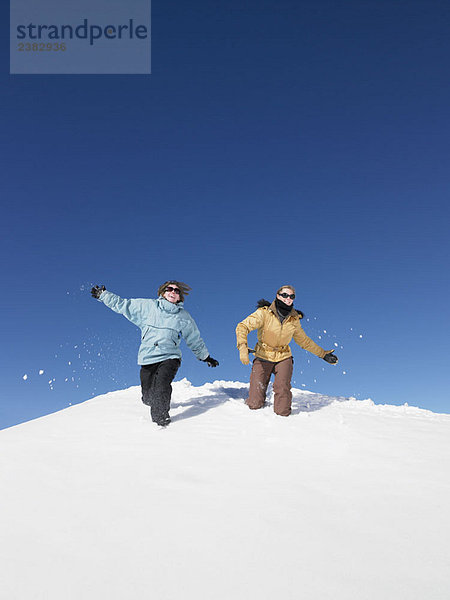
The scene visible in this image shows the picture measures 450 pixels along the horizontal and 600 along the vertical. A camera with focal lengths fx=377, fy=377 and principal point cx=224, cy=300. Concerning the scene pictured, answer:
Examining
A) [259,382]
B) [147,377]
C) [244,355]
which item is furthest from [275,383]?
[147,377]

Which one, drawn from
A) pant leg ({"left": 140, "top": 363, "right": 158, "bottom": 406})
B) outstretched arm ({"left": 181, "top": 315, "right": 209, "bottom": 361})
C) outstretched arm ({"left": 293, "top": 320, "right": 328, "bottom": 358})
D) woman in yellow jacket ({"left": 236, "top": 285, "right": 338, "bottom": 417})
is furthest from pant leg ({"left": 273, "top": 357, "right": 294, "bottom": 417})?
pant leg ({"left": 140, "top": 363, "right": 158, "bottom": 406})

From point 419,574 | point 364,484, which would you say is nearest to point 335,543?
point 419,574

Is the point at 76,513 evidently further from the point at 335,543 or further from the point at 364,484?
the point at 364,484

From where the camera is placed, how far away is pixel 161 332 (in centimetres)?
520

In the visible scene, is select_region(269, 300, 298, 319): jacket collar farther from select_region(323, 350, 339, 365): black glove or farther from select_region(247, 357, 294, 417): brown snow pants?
select_region(323, 350, 339, 365): black glove

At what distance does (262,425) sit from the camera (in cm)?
469

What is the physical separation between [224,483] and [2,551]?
4.91 feet

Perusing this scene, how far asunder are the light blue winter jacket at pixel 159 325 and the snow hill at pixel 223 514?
1059 mm

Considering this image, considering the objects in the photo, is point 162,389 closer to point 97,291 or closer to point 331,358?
point 97,291

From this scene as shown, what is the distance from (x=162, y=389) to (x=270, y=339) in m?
1.91

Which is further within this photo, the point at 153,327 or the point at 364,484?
the point at 153,327

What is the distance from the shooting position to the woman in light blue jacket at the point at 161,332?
4996 millimetres

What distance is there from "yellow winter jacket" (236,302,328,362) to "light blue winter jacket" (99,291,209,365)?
2.39 feet

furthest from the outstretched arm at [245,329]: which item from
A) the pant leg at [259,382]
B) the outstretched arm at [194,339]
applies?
the outstretched arm at [194,339]
